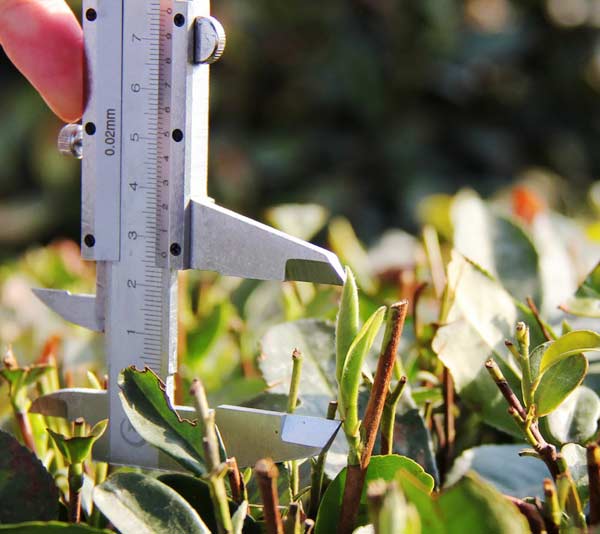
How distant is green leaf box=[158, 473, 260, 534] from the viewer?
2.01ft

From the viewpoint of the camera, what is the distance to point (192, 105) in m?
0.67

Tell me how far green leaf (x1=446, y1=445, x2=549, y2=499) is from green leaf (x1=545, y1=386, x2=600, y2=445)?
74 mm

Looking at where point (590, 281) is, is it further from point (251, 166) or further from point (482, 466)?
point (251, 166)

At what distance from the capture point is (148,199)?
0.69 meters

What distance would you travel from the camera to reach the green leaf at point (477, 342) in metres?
0.70

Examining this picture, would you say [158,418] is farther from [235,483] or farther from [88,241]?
[88,241]

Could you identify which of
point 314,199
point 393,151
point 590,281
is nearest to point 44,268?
point 590,281

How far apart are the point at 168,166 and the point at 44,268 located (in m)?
0.78

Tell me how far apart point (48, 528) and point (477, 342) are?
1.19ft

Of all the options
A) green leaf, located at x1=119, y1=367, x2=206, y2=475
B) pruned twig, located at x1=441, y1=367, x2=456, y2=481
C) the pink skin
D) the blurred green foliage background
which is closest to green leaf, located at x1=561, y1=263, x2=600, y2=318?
pruned twig, located at x1=441, y1=367, x2=456, y2=481

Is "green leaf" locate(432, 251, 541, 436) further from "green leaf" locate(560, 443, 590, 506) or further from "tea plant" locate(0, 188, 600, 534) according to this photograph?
"green leaf" locate(560, 443, 590, 506)

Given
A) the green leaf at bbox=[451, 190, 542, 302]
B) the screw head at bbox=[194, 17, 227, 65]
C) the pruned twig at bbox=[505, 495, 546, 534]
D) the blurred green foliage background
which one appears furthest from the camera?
the blurred green foliage background

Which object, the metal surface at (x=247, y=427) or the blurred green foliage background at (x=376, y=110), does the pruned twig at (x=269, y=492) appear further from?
the blurred green foliage background at (x=376, y=110)

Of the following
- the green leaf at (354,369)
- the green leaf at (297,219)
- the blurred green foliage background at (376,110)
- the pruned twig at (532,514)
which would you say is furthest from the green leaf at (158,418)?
the blurred green foliage background at (376,110)
